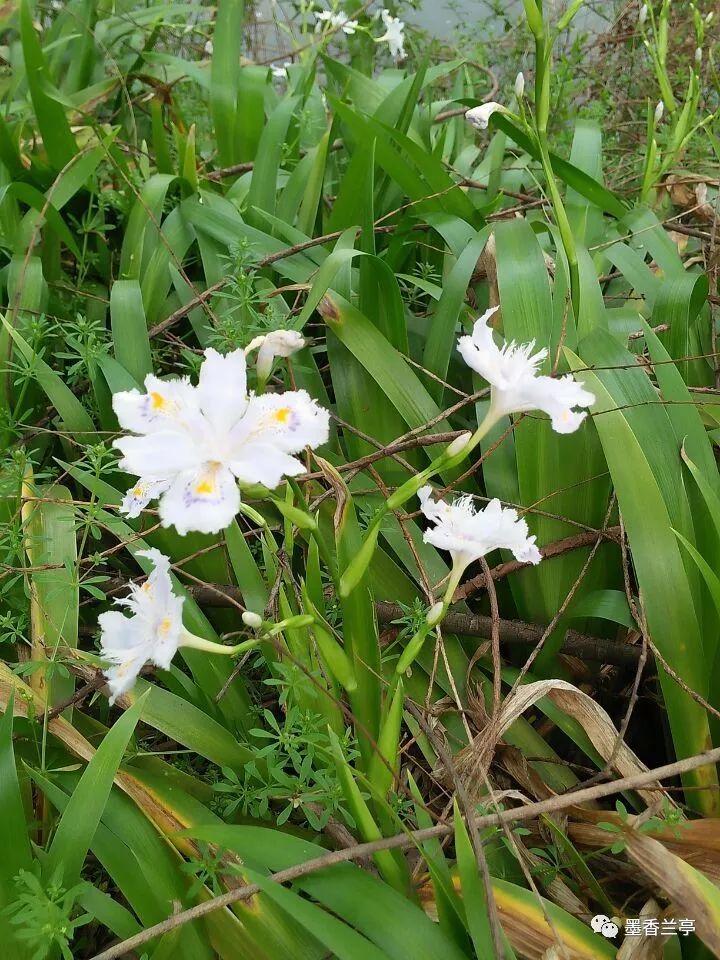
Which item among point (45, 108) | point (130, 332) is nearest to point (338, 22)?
point (45, 108)

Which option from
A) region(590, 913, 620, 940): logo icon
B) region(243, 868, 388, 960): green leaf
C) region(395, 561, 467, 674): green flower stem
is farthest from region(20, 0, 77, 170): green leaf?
region(590, 913, 620, 940): logo icon

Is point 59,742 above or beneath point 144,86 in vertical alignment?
beneath

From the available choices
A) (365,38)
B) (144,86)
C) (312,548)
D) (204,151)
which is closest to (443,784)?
(312,548)

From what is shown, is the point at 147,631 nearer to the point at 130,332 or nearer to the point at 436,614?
the point at 436,614

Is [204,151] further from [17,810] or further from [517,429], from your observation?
[17,810]

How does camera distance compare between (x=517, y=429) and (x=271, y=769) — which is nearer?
(x=271, y=769)

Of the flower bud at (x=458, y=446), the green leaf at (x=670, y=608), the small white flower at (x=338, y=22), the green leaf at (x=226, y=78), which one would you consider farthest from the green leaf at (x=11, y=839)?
the small white flower at (x=338, y=22)
